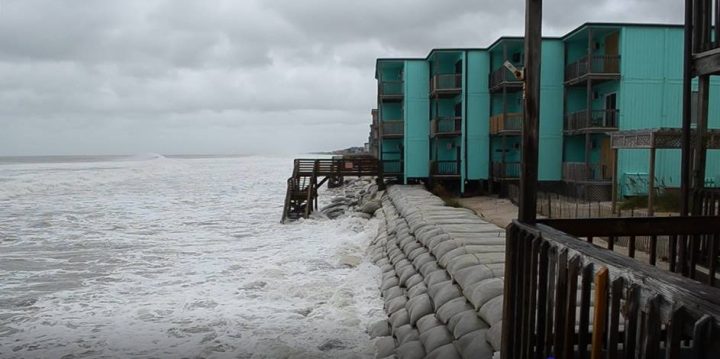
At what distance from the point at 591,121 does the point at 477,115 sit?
18.6 feet

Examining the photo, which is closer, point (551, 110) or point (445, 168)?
point (551, 110)

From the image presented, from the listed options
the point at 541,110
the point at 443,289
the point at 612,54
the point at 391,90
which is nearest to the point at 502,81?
the point at 541,110

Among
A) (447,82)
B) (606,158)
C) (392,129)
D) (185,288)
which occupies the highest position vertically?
(447,82)

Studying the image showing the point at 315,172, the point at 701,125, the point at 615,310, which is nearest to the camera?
the point at 615,310

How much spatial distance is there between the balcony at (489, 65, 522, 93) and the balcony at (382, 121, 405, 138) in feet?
19.3

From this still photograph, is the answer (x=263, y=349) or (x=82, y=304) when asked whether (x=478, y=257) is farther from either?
(x=82, y=304)

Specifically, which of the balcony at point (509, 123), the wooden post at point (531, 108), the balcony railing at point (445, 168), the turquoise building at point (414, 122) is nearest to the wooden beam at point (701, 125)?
the wooden post at point (531, 108)

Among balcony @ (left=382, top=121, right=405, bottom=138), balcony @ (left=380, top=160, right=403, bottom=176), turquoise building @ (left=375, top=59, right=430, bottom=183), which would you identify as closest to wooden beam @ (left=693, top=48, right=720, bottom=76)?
turquoise building @ (left=375, top=59, right=430, bottom=183)

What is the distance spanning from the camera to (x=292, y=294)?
11305 millimetres

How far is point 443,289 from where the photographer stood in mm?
7996

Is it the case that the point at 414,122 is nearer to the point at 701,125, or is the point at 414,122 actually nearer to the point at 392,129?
the point at 392,129

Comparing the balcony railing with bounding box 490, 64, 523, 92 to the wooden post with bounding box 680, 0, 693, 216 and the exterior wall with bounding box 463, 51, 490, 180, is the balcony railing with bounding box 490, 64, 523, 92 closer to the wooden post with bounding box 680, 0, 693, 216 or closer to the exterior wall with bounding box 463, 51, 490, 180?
the exterior wall with bounding box 463, 51, 490, 180

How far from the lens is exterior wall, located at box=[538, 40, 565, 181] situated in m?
24.3

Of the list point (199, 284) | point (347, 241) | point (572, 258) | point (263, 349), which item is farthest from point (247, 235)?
point (572, 258)
